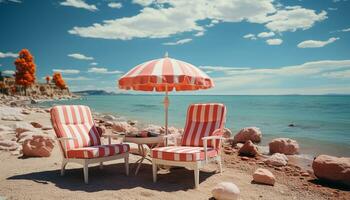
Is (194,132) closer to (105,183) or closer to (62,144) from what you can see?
(105,183)

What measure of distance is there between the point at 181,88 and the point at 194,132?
1.36 m

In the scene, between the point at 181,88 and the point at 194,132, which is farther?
the point at 181,88

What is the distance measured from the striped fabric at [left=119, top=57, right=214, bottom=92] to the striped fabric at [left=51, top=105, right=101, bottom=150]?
54.9 inches

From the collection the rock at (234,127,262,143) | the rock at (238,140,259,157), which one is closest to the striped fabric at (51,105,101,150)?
the rock at (238,140,259,157)

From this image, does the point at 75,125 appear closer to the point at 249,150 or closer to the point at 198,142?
the point at 198,142

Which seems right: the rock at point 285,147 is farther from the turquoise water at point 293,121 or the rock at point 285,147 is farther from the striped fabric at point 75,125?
the striped fabric at point 75,125

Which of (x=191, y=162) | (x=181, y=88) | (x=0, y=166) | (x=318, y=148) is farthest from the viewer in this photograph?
(x=318, y=148)

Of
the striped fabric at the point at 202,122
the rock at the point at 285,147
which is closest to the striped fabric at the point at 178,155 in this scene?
the striped fabric at the point at 202,122

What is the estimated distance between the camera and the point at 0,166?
6340 millimetres

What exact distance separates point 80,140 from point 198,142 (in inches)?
101

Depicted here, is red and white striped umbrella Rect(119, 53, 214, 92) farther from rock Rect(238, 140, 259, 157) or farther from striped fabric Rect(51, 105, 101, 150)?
rock Rect(238, 140, 259, 157)

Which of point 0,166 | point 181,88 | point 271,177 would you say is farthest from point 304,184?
point 0,166

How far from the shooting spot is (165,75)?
17.9 feet

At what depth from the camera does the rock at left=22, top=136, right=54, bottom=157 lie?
7281 mm
